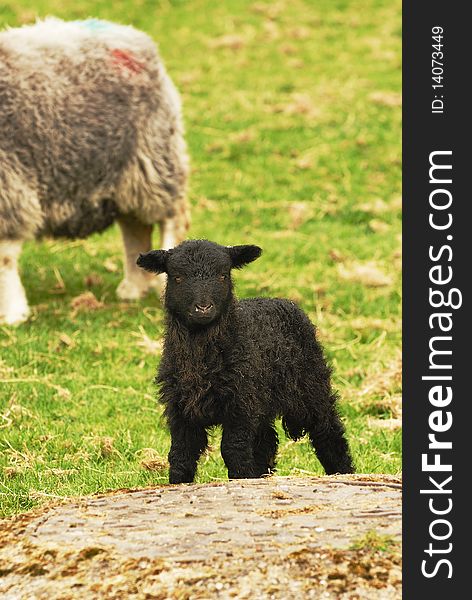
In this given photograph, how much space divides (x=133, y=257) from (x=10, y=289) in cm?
153

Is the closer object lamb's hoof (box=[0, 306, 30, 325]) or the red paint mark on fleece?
lamb's hoof (box=[0, 306, 30, 325])

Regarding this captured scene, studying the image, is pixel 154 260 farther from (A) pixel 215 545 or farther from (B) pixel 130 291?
(B) pixel 130 291

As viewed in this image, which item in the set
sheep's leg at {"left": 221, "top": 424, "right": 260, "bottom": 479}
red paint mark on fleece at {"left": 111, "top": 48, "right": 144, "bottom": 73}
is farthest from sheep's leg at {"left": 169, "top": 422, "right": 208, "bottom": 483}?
red paint mark on fleece at {"left": 111, "top": 48, "right": 144, "bottom": 73}

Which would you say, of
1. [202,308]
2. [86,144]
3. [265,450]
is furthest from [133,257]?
[202,308]

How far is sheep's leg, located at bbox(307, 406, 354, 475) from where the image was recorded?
20.6 ft

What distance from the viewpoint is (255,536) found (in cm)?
439

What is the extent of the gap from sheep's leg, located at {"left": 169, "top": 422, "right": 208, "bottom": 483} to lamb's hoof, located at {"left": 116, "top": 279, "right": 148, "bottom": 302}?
221 inches

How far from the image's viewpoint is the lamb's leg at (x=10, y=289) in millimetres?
10281

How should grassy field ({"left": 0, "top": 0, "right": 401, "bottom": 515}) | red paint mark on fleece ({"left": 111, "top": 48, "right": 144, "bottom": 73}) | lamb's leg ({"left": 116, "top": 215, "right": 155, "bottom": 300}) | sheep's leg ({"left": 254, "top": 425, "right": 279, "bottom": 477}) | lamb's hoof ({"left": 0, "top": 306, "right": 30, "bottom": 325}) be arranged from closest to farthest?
sheep's leg ({"left": 254, "top": 425, "right": 279, "bottom": 477}) < grassy field ({"left": 0, "top": 0, "right": 401, "bottom": 515}) < lamb's hoof ({"left": 0, "top": 306, "right": 30, "bottom": 325}) < red paint mark on fleece ({"left": 111, "top": 48, "right": 144, "bottom": 73}) < lamb's leg ({"left": 116, "top": 215, "right": 155, "bottom": 300})

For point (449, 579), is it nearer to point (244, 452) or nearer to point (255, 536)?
point (255, 536)

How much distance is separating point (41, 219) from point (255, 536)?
6580 mm

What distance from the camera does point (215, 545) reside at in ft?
14.3

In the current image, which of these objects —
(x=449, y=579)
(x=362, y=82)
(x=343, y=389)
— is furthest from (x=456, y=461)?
(x=362, y=82)

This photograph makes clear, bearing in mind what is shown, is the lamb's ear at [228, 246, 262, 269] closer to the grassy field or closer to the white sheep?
the grassy field
